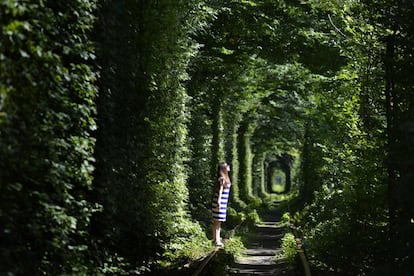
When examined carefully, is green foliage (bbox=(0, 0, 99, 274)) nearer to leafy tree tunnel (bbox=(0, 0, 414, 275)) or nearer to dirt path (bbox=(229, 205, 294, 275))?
leafy tree tunnel (bbox=(0, 0, 414, 275))

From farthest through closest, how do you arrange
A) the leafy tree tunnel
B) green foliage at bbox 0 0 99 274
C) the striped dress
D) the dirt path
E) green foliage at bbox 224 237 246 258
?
the striped dress < green foliage at bbox 224 237 246 258 < the dirt path < the leafy tree tunnel < green foliage at bbox 0 0 99 274

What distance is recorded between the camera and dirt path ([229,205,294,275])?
13.9 metres

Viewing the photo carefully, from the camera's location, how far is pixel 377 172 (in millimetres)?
10023

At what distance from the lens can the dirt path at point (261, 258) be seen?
13.9m

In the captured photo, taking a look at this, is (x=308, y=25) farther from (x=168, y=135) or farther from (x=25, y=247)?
(x=25, y=247)

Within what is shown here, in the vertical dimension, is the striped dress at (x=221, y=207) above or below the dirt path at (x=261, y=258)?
above

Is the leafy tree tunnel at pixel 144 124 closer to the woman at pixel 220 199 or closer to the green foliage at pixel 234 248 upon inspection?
the woman at pixel 220 199

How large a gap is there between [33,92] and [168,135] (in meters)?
6.99

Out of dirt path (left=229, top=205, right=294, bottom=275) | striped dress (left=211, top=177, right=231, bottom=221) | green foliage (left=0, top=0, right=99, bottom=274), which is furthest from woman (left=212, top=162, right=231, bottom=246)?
green foliage (left=0, top=0, right=99, bottom=274)

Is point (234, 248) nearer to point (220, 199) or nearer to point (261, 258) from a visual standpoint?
point (261, 258)

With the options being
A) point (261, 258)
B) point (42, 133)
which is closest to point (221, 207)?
point (261, 258)

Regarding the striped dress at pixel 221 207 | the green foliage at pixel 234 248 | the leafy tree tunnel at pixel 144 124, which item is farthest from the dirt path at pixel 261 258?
the striped dress at pixel 221 207

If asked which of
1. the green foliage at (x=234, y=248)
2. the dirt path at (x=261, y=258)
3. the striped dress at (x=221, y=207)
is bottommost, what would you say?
the dirt path at (x=261, y=258)

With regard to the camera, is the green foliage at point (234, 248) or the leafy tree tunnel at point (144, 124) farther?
the green foliage at point (234, 248)
